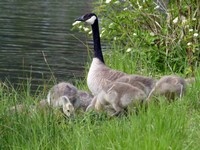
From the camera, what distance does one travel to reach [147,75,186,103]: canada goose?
27.5 feet

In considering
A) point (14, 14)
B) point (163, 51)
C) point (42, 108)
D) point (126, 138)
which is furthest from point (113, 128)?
point (14, 14)

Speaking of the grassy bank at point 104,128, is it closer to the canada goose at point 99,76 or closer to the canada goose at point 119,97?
the canada goose at point 119,97

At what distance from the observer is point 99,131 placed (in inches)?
267

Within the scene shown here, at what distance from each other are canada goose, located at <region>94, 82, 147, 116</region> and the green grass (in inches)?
19.7

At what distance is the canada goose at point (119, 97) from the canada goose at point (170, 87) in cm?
42

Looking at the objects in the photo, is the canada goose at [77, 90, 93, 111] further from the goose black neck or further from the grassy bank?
the goose black neck

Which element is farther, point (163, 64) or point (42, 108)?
point (163, 64)

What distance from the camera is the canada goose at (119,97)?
7910mm

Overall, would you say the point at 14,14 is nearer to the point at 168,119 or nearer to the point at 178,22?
the point at 178,22

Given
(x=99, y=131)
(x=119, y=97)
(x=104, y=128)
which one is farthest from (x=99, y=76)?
(x=104, y=128)

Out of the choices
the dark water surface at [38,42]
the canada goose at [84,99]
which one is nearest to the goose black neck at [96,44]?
the dark water surface at [38,42]

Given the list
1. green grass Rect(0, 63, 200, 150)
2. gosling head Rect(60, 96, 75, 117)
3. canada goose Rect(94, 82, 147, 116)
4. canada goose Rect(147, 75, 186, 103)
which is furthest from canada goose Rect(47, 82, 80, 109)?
canada goose Rect(147, 75, 186, 103)

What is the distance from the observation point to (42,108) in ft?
24.0

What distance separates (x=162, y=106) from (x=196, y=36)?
4376 millimetres
